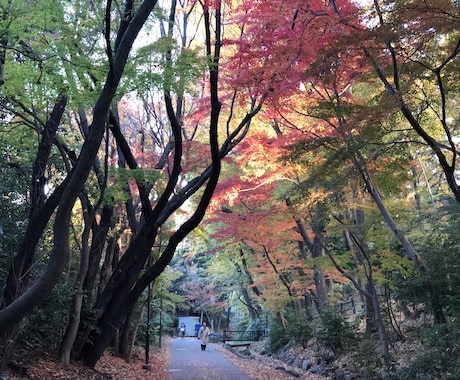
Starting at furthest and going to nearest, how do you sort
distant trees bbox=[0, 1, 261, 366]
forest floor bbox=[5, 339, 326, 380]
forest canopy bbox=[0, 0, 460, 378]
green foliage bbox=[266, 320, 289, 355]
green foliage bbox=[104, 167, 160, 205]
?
green foliage bbox=[266, 320, 289, 355]
green foliage bbox=[104, 167, 160, 205]
forest floor bbox=[5, 339, 326, 380]
forest canopy bbox=[0, 0, 460, 378]
distant trees bbox=[0, 1, 261, 366]

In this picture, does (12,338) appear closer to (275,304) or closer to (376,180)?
(376,180)

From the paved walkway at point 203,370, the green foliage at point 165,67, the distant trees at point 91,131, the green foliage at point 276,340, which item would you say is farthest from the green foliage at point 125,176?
the green foliage at point 276,340

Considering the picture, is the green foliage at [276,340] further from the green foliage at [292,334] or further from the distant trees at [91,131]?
the distant trees at [91,131]

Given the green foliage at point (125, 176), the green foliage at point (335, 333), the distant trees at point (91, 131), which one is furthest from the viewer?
the green foliage at point (335, 333)

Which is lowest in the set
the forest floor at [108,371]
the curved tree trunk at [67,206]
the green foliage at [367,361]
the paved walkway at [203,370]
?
the paved walkway at [203,370]

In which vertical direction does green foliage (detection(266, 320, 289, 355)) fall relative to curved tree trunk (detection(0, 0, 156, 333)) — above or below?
below

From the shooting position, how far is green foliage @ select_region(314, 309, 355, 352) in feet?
37.5

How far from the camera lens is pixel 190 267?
4166 centimetres

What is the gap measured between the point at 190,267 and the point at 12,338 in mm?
36284

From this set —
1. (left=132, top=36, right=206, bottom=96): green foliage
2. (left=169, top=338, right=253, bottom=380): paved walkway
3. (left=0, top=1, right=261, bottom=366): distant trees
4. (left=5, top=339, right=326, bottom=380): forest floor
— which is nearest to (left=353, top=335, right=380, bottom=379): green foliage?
(left=5, top=339, right=326, bottom=380): forest floor

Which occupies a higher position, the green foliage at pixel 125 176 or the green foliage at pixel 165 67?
the green foliage at pixel 165 67

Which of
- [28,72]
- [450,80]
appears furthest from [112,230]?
[450,80]

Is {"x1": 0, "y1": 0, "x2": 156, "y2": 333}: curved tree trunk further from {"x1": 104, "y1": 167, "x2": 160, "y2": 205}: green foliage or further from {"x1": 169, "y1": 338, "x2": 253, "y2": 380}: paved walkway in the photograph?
{"x1": 169, "y1": 338, "x2": 253, "y2": 380}: paved walkway

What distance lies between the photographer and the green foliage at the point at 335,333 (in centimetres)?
1143
